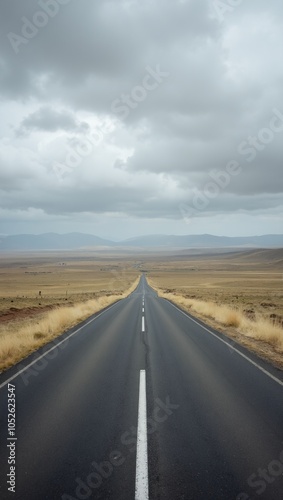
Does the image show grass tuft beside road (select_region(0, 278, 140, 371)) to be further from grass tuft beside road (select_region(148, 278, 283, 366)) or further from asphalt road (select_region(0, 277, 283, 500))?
grass tuft beside road (select_region(148, 278, 283, 366))

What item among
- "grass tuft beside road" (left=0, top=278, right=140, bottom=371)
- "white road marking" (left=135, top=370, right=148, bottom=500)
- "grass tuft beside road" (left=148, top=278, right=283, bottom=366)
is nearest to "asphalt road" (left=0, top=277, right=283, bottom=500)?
"white road marking" (left=135, top=370, right=148, bottom=500)

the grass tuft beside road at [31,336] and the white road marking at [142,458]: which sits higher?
the white road marking at [142,458]

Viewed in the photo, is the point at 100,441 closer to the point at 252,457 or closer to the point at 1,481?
the point at 1,481

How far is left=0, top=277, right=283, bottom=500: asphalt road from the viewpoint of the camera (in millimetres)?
3955

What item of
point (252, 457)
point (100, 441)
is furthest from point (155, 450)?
point (252, 457)

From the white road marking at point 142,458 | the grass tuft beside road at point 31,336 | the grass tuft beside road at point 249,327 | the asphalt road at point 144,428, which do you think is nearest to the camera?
the white road marking at point 142,458

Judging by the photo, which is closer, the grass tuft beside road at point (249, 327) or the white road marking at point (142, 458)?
the white road marking at point (142, 458)

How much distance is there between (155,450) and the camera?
469 cm

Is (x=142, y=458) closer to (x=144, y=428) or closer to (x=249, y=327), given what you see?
(x=144, y=428)

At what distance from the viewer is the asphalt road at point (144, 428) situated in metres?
3.96

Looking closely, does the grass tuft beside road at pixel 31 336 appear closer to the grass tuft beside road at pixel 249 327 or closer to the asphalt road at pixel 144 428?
the asphalt road at pixel 144 428

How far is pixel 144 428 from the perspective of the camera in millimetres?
5367

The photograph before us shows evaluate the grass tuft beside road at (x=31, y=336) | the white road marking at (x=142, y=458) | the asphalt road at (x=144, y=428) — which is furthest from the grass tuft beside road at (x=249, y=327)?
the grass tuft beside road at (x=31, y=336)

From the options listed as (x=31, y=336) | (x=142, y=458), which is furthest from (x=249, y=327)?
Result: (x=142, y=458)
